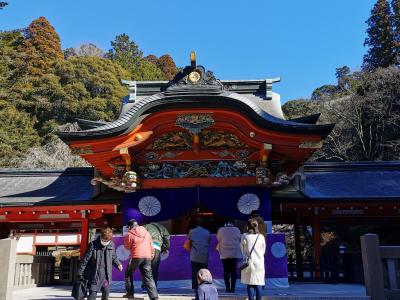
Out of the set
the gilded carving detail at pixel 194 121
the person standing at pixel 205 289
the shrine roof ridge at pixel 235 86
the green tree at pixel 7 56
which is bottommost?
the person standing at pixel 205 289

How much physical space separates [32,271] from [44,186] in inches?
116

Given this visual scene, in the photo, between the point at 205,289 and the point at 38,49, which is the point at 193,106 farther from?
the point at 38,49

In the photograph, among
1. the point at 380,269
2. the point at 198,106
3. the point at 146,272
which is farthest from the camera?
the point at 198,106

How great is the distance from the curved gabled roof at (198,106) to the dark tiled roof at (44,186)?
286cm

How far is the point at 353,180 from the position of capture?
38.0 feet

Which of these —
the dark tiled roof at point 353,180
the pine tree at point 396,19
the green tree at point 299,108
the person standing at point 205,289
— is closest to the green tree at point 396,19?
the pine tree at point 396,19

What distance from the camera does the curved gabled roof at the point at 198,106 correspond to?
8.22 meters

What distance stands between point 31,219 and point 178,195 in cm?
457

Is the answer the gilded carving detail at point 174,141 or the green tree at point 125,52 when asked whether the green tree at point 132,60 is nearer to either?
the green tree at point 125,52

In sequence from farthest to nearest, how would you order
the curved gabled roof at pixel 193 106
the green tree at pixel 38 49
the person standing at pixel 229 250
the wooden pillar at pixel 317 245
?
the green tree at pixel 38 49
the wooden pillar at pixel 317 245
the curved gabled roof at pixel 193 106
the person standing at pixel 229 250

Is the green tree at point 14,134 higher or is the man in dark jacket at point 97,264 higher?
the green tree at point 14,134

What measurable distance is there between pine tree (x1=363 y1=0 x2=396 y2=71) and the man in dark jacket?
97.9 feet

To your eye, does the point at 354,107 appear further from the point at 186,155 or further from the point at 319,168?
the point at 186,155

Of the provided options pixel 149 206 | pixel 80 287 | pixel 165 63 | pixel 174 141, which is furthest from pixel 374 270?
pixel 165 63
